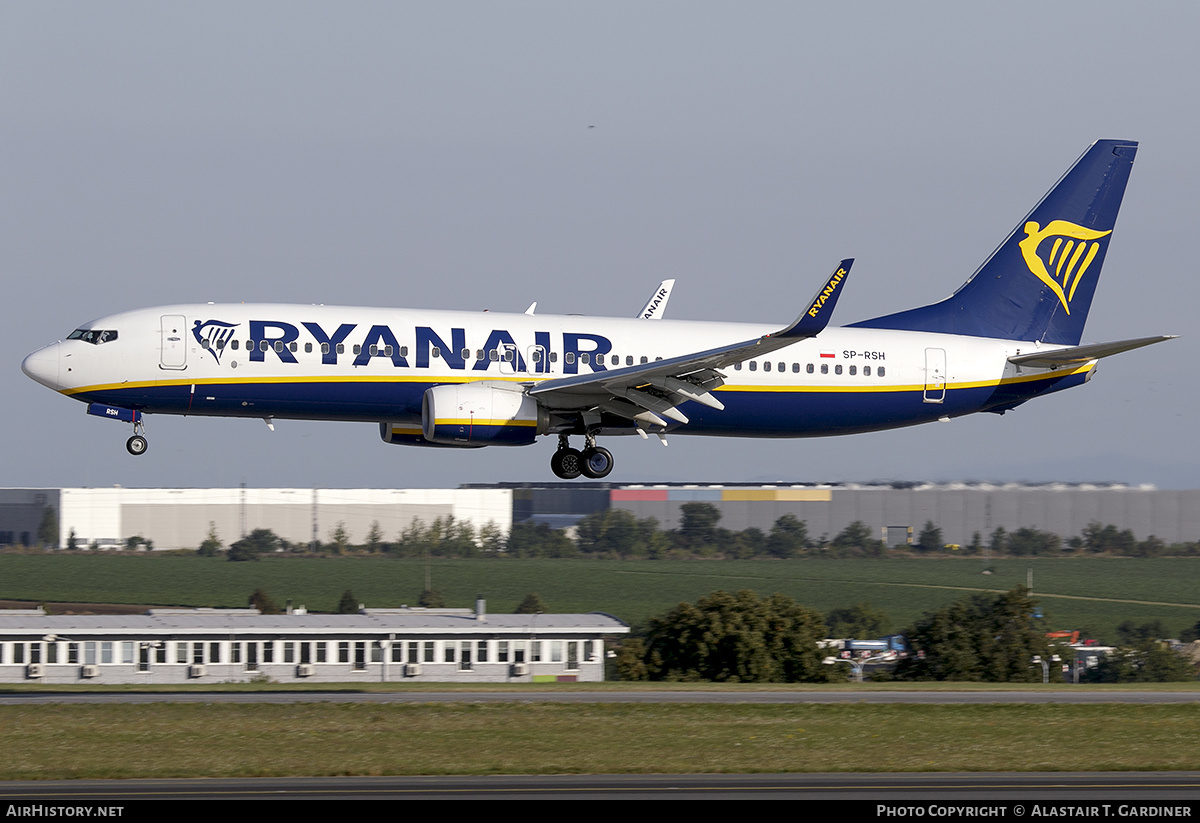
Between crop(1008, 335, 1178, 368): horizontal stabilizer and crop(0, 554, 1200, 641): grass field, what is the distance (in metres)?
33.3

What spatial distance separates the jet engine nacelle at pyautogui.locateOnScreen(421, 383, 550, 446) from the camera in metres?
35.9

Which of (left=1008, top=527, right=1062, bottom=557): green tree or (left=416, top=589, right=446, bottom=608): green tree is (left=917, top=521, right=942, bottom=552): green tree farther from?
(left=416, top=589, right=446, bottom=608): green tree

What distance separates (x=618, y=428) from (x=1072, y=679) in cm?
3318

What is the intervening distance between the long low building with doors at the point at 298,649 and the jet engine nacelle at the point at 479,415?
2670cm

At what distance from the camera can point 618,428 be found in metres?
39.5

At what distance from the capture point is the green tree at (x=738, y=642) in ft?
184

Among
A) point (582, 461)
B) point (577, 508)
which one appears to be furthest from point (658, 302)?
point (577, 508)

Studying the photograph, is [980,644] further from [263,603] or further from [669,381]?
[263,603]

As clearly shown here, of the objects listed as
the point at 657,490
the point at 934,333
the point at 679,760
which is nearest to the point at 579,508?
the point at 657,490

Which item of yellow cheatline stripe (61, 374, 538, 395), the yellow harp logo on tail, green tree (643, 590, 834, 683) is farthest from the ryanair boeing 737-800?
green tree (643, 590, 834, 683)

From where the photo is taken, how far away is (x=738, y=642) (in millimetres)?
56938

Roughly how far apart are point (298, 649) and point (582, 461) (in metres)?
28.7

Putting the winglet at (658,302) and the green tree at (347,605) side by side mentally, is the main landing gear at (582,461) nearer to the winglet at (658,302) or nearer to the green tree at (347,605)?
the winglet at (658,302)

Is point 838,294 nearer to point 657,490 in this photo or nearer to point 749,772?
point 749,772
